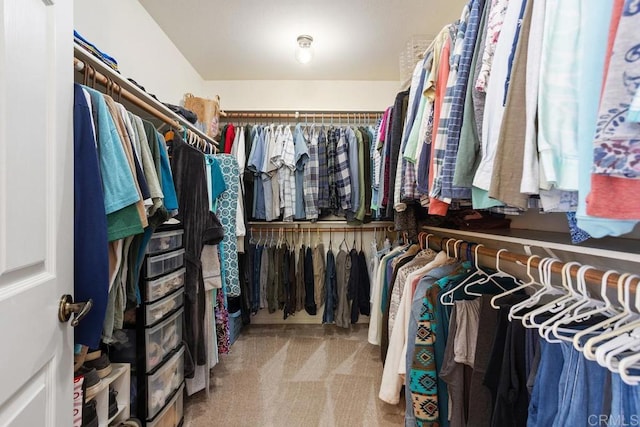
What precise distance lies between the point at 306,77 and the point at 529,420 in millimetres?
2894

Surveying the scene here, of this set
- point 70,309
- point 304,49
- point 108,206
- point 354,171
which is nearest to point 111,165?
point 108,206

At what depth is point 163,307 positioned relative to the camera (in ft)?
4.32

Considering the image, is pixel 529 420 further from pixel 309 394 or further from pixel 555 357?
pixel 309 394

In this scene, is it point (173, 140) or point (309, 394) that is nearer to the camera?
point (173, 140)

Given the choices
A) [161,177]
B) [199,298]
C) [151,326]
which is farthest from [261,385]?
[161,177]

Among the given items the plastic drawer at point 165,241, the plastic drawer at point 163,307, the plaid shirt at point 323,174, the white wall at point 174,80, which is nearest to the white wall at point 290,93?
the white wall at point 174,80

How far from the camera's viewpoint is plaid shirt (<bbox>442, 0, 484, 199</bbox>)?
2.83ft

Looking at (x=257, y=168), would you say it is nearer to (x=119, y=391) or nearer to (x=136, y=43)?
(x=136, y=43)

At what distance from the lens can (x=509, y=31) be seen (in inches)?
27.0

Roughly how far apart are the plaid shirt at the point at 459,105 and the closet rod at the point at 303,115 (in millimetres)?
2001

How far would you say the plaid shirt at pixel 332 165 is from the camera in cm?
258

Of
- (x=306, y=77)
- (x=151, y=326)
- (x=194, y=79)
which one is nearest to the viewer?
(x=151, y=326)

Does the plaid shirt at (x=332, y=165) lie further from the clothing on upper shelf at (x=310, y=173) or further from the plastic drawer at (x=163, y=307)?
the plastic drawer at (x=163, y=307)

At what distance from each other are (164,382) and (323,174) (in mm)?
1869
